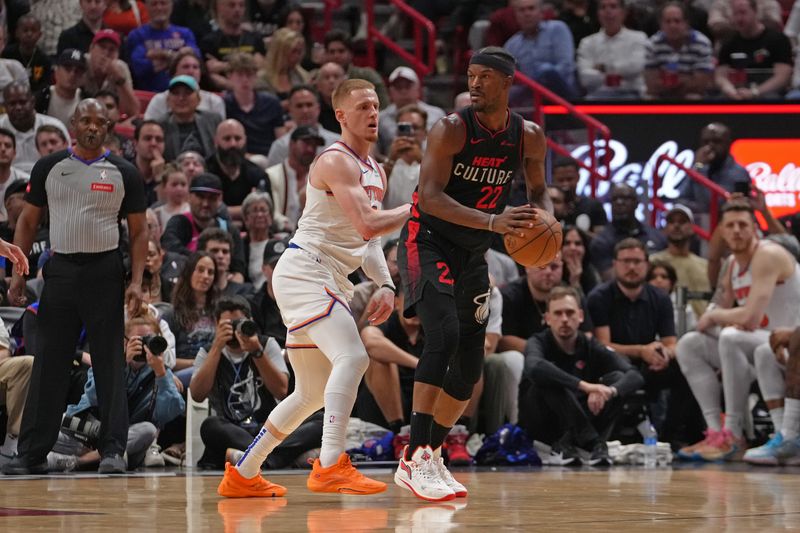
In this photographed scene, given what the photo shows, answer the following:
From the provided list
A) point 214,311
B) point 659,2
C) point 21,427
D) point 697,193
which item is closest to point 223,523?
point 21,427

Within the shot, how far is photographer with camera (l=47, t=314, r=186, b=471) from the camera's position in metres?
9.43

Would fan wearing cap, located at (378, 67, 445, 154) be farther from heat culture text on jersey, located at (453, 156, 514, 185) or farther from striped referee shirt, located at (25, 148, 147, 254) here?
heat culture text on jersey, located at (453, 156, 514, 185)

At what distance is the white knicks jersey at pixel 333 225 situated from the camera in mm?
6840

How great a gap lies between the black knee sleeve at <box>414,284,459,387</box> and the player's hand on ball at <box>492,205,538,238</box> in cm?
50

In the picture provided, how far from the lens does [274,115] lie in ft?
46.8

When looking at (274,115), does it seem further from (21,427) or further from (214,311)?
(21,427)

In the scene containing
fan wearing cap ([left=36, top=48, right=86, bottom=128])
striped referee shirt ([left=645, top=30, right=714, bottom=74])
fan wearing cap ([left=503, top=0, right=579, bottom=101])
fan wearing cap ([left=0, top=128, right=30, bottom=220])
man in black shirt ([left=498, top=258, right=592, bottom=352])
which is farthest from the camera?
striped referee shirt ([left=645, top=30, right=714, bottom=74])

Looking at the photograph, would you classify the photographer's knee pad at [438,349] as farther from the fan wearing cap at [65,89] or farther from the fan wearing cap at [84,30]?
the fan wearing cap at [84,30]

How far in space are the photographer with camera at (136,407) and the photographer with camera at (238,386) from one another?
0.98 feet

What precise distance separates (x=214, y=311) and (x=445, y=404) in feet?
12.4

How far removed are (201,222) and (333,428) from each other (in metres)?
5.46

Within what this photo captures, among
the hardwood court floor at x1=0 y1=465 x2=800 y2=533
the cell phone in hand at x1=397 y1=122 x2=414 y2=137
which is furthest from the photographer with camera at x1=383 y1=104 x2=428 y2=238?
the hardwood court floor at x1=0 y1=465 x2=800 y2=533

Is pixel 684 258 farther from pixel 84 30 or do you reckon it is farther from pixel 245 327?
pixel 84 30

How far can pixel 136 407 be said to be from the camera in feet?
31.8
